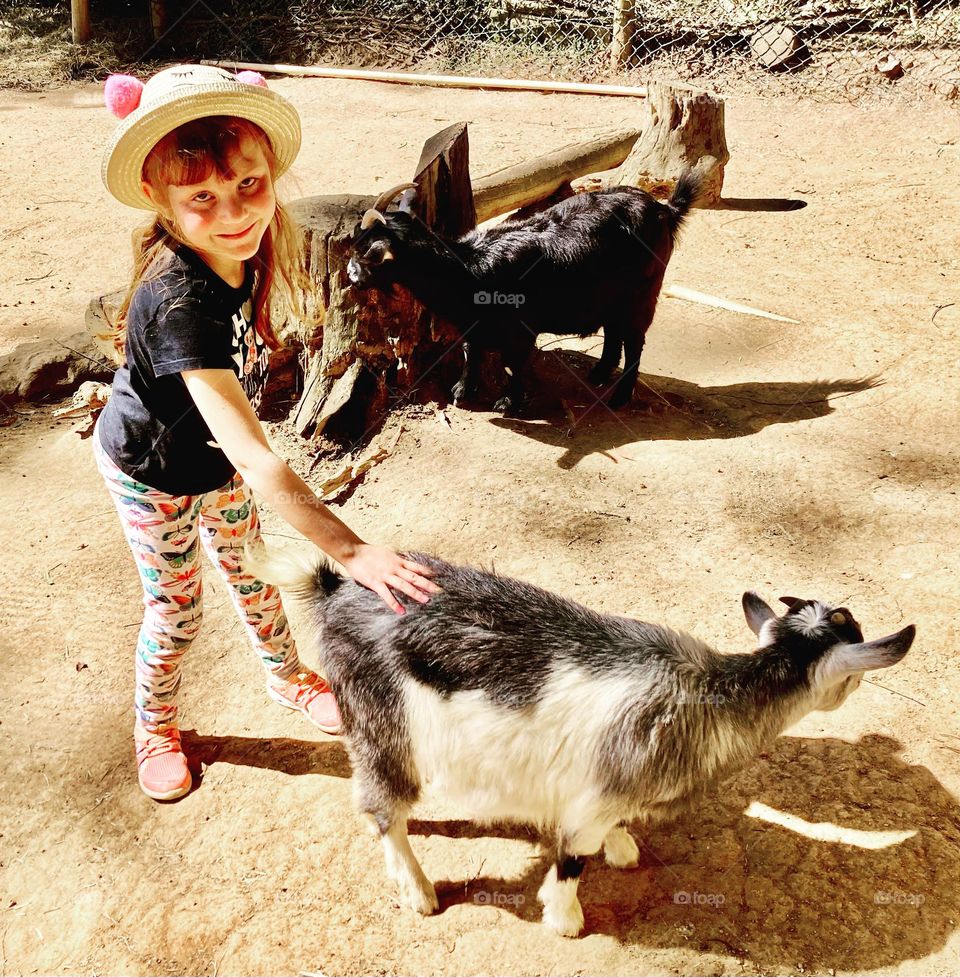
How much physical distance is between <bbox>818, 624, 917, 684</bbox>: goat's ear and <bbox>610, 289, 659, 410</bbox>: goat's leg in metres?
2.69

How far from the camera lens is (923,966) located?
2002 millimetres

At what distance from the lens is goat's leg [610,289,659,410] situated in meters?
4.51

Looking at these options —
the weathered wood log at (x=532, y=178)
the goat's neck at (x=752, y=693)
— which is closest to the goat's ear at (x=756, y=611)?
the goat's neck at (x=752, y=693)

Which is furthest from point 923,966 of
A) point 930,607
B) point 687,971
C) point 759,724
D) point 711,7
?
point 711,7

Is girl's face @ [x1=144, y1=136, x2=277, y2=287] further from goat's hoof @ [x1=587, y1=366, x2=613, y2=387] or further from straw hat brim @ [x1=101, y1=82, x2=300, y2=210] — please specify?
goat's hoof @ [x1=587, y1=366, x2=613, y2=387]

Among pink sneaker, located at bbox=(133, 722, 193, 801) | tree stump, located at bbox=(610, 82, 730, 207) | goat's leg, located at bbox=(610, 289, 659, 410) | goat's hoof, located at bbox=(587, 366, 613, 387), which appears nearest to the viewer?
pink sneaker, located at bbox=(133, 722, 193, 801)

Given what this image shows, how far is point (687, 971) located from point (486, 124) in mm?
7659

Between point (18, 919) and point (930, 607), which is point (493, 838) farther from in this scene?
point (930, 607)

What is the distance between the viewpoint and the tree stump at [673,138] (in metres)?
6.27

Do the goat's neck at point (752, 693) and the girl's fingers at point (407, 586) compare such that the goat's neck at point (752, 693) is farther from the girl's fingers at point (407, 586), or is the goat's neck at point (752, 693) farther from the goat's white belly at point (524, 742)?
the girl's fingers at point (407, 586)

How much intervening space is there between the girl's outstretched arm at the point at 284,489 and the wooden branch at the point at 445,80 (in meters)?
7.87

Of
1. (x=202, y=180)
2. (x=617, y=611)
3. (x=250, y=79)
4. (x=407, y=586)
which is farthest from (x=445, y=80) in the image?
(x=407, y=586)

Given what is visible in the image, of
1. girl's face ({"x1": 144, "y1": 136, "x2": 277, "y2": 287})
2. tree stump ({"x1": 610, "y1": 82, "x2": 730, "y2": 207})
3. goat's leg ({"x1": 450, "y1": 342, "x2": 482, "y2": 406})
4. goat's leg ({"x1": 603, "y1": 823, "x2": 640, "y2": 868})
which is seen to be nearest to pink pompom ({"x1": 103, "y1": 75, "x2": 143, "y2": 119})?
girl's face ({"x1": 144, "y1": 136, "x2": 277, "y2": 287})

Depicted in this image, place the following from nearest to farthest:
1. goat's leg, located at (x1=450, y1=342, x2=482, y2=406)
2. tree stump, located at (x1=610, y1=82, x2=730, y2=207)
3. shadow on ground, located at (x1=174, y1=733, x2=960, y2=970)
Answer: shadow on ground, located at (x1=174, y1=733, x2=960, y2=970) < goat's leg, located at (x1=450, y1=342, x2=482, y2=406) < tree stump, located at (x1=610, y1=82, x2=730, y2=207)
